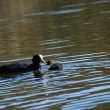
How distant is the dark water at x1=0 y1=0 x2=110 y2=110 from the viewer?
1769cm

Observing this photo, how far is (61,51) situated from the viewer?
26.7 m

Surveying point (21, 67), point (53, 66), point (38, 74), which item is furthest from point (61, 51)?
point (38, 74)

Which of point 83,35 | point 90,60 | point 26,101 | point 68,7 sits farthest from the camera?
point 68,7

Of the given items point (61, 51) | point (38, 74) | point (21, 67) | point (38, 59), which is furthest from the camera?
point (61, 51)

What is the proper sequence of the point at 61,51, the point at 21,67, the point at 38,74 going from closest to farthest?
the point at 38,74 → the point at 21,67 → the point at 61,51

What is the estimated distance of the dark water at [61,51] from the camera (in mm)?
17688

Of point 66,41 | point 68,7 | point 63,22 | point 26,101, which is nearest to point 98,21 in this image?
point 63,22

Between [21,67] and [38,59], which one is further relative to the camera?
[38,59]

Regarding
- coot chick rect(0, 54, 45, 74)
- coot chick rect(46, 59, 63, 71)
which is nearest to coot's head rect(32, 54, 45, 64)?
coot chick rect(0, 54, 45, 74)

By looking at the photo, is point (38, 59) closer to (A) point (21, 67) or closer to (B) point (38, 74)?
(A) point (21, 67)

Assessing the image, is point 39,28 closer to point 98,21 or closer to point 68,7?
point 98,21

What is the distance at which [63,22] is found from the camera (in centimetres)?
3828

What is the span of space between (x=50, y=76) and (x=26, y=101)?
167 inches

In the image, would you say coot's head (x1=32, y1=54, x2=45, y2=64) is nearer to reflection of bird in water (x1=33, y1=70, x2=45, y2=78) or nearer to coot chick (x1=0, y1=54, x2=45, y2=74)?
coot chick (x1=0, y1=54, x2=45, y2=74)
